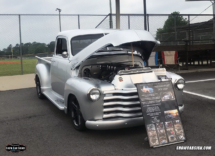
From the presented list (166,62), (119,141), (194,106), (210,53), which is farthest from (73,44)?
(210,53)

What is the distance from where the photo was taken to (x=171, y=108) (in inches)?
164

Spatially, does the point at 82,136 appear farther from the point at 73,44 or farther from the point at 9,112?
the point at 9,112

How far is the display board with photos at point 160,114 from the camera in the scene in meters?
3.92

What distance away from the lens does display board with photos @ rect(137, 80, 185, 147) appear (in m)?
3.92

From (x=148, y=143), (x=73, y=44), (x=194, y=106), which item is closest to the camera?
(x=148, y=143)

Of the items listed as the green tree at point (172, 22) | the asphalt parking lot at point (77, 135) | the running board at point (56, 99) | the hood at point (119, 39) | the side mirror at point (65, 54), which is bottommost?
the asphalt parking lot at point (77, 135)

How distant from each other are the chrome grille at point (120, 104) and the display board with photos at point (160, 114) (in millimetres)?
189

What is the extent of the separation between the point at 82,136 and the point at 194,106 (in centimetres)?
315

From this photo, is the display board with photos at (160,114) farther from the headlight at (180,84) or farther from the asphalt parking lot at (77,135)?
the headlight at (180,84)

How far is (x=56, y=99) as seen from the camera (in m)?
5.99

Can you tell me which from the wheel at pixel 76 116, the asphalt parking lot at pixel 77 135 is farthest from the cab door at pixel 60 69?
the wheel at pixel 76 116

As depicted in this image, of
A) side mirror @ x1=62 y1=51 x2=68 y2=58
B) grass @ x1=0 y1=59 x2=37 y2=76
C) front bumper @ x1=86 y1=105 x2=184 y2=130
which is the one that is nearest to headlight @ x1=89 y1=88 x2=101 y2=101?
front bumper @ x1=86 y1=105 x2=184 y2=130

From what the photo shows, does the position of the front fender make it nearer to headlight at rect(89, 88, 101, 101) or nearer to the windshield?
headlight at rect(89, 88, 101, 101)

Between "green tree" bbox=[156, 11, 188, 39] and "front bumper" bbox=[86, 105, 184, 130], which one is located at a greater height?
"green tree" bbox=[156, 11, 188, 39]
